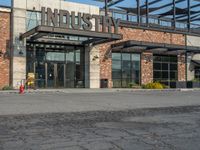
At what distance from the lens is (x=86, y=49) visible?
36.8m

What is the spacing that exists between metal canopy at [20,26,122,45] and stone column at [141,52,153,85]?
730 cm

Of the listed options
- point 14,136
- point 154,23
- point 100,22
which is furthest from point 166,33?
point 14,136

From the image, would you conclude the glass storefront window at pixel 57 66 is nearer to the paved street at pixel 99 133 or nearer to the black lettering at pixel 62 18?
the black lettering at pixel 62 18

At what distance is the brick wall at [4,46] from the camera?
31.8m

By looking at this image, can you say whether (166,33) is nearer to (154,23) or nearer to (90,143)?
(154,23)

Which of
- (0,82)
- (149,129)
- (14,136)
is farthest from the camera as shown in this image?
(0,82)

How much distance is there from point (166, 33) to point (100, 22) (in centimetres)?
1112

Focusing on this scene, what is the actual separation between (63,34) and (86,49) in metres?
6.92

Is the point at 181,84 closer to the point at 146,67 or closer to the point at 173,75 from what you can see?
the point at 173,75

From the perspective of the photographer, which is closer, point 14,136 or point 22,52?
point 14,136

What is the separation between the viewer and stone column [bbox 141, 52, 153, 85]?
134 feet

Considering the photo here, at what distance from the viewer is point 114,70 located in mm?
38688

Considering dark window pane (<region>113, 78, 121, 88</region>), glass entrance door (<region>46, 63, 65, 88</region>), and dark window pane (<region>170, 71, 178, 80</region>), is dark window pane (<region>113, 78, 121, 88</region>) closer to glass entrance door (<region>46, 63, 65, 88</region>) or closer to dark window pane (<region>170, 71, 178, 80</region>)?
glass entrance door (<region>46, 63, 65, 88</region>)

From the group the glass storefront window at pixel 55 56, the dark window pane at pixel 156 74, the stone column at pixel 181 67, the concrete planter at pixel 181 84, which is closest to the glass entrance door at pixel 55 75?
the glass storefront window at pixel 55 56
